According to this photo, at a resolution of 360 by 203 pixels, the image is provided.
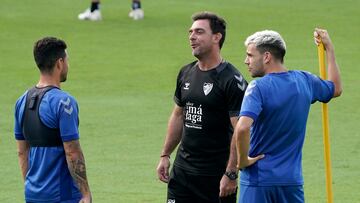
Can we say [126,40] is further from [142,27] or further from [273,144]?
[273,144]

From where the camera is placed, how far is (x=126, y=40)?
962 inches

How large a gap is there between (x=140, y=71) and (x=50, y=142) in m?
13.3

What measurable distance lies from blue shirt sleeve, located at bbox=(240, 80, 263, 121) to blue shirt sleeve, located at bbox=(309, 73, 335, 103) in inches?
24.6

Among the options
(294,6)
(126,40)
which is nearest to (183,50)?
(126,40)

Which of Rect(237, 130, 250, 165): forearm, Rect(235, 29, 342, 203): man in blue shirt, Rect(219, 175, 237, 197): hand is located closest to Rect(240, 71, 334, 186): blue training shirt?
Rect(235, 29, 342, 203): man in blue shirt

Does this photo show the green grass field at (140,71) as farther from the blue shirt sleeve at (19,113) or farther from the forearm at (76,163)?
the forearm at (76,163)

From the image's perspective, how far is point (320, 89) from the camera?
8.44 meters

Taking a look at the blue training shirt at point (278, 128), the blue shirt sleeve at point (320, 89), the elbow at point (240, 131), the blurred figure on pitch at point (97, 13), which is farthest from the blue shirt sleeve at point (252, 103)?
the blurred figure on pitch at point (97, 13)

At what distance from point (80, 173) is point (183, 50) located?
15325mm

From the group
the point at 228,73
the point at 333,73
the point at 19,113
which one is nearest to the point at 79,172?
the point at 19,113

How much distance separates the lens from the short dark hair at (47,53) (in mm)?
8164

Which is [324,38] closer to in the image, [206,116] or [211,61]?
[211,61]

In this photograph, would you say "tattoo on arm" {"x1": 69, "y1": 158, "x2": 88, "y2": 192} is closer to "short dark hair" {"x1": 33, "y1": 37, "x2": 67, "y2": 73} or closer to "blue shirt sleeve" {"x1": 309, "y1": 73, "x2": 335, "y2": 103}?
"short dark hair" {"x1": 33, "y1": 37, "x2": 67, "y2": 73}

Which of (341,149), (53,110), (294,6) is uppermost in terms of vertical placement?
(294,6)
